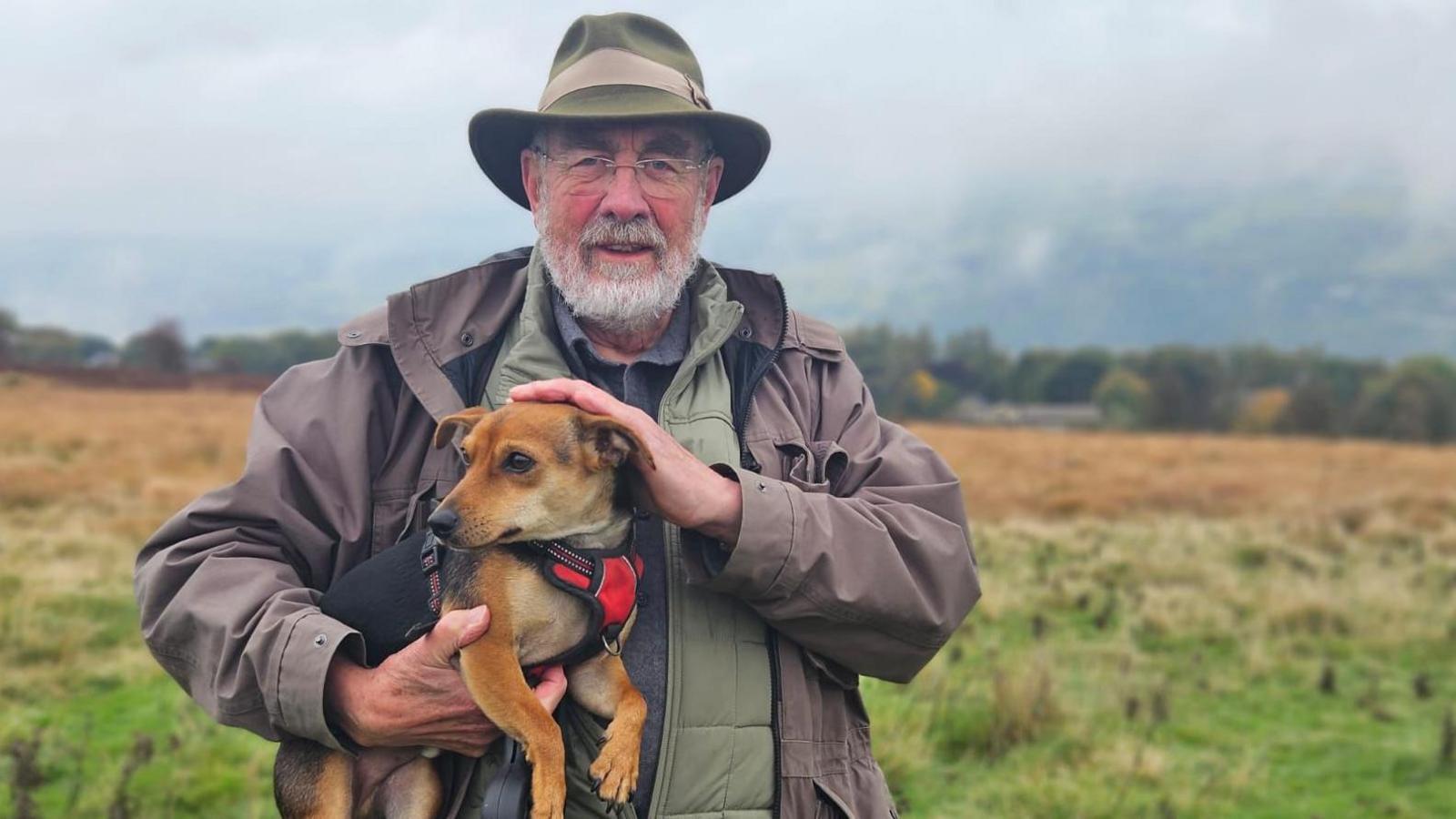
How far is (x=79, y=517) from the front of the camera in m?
17.8

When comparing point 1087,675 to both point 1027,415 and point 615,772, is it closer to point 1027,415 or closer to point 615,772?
point 615,772

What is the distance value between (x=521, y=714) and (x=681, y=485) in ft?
2.57

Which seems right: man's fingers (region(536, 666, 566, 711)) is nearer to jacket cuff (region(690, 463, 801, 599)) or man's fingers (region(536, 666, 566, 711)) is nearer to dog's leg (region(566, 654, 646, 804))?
dog's leg (region(566, 654, 646, 804))

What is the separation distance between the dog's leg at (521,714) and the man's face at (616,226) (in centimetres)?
125

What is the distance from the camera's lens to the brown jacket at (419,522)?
3330 mm

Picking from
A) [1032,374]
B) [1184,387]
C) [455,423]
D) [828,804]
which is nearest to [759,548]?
[828,804]

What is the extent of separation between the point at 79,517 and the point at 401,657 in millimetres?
17071

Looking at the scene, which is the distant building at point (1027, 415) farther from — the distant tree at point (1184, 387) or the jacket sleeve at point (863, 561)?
the jacket sleeve at point (863, 561)

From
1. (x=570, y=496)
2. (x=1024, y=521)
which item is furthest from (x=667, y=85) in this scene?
(x=1024, y=521)

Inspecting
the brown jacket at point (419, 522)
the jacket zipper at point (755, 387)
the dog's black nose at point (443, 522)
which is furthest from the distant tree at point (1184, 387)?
the dog's black nose at point (443, 522)

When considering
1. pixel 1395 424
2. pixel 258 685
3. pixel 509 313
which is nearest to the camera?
pixel 258 685

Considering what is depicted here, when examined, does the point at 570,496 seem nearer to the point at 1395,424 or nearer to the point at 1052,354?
the point at 1395,424

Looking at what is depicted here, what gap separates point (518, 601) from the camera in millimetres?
3438

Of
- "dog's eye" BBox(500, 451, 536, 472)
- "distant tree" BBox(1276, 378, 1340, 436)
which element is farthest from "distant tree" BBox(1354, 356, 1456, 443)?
"dog's eye" BBox(500, 451, 536, 472)
